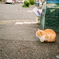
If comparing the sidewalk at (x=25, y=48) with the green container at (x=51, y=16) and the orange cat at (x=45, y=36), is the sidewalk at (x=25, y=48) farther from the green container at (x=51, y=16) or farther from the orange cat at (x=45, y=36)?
the green container at (x=51, y=16)

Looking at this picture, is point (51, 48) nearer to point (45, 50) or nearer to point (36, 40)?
point (45, 50)

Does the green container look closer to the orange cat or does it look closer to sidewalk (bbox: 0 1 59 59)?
sidewalk (bbox: 0 1 59 59)

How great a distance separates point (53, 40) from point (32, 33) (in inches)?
70.1

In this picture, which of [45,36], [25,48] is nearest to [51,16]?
[45,36]

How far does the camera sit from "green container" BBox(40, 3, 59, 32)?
9.10m

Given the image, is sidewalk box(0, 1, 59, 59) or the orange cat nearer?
sidewalk box(0, 1, 59, 59)

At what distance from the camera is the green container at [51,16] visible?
910cm

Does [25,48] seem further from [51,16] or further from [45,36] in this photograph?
[51,16]

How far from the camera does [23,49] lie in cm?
658

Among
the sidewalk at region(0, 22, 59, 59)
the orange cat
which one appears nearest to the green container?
the sidewalk at region(0, 22, 59, 59)

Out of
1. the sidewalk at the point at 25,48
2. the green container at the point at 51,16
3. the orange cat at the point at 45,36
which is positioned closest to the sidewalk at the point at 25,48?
the sidewalk at the point at 25,48

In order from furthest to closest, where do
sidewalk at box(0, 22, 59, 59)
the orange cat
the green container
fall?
1. the green container
2. the orange cat
3. sidewalk at box(0, 22, 59, 59)

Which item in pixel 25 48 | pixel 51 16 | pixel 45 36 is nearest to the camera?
pixel 25 48

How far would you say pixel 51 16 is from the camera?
923 cm
